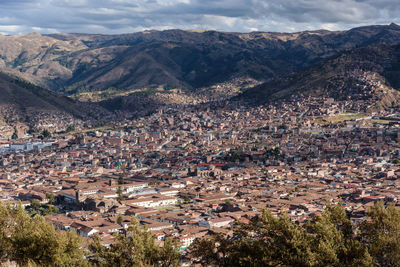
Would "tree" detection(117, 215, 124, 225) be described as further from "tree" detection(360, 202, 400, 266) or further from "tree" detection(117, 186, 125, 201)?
"tree" detection(360, 202, 400, 266)

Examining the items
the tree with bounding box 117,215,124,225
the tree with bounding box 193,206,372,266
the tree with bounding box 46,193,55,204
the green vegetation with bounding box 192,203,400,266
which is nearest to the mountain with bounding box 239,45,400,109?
the tree with bounding box 46,193,55,204

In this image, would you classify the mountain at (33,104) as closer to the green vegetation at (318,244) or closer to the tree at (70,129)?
the tree at (70,129)

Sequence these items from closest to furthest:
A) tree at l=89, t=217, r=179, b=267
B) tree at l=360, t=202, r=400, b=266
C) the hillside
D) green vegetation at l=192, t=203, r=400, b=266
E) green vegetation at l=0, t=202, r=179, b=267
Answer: green vegetation at l=192, t=203, r=400, b=266 < tree at l=360, t=202, r=400, b=266 < tree at l=89, t=217, r=179, b=267 < green vegetation at l=0, t=202, r=179, b=267 < the hillside

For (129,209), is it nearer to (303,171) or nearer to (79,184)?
(79,184)

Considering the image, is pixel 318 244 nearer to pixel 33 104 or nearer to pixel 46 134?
pixel 46 134

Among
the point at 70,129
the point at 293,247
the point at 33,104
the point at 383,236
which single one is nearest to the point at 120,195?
the point at 293,247

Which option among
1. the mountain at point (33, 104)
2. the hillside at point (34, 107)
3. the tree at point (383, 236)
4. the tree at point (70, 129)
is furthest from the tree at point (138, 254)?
the mountain at point (33, 104)
